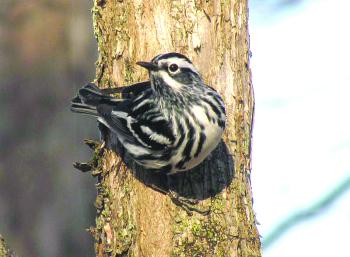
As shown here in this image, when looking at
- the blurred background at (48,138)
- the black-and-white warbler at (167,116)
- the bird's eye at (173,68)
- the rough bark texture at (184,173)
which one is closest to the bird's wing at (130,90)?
the black-and-white warbler at (167,116)

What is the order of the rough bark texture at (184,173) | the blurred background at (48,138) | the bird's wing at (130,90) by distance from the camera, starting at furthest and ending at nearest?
the blurred background at (48,138) < the bird's wing at (130,90) < the rough bark texture at (184,173)

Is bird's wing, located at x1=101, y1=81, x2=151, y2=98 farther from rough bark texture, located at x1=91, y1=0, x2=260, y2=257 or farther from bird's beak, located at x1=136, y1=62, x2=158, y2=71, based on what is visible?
bird's beak, located at x1=136, y1=62, x2=158, y2=71

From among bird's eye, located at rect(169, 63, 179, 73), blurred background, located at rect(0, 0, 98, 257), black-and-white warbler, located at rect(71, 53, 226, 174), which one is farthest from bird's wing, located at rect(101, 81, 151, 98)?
blurred background, located at rect(0, 0, 98, 257)

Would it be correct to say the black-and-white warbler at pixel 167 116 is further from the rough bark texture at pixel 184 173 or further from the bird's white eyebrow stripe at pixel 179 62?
the rough bark texture at pixel 184 173

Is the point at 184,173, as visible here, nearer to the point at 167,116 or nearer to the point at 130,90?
Result: the point at 167,116

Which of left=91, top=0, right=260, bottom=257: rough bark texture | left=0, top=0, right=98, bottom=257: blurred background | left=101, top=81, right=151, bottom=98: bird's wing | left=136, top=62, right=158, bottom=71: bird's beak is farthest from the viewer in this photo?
left=0, top=0, right=98, bottom=257: blurred background

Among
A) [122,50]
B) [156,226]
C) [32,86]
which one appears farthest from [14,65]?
[156,226]

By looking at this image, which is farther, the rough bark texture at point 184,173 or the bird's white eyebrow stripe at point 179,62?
the rough bark texture at point 184,173

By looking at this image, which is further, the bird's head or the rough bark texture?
the rough bark texture

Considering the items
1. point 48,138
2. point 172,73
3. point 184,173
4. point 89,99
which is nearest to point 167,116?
point 172,73
